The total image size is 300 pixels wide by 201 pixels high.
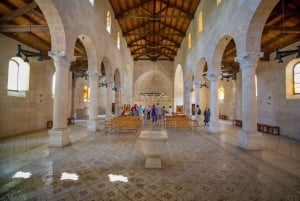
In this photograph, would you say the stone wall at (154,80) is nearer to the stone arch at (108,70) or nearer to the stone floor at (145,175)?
the stone arch at (108,70)

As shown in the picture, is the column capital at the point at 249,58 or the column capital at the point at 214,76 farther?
the column capital at the point at 214,76

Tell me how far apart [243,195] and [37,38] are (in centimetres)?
1232

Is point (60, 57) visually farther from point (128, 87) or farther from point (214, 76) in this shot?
point (128, 87)

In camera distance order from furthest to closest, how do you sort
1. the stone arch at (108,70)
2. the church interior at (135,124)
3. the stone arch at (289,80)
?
the stone arch at (108,70) < the stone arch at (289,80) < the church interior at (135,124)

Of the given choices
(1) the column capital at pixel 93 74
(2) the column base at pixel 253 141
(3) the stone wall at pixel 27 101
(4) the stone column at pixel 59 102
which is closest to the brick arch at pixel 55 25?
(4) the stone column at pixel 59 102

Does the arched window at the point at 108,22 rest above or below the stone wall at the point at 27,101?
above

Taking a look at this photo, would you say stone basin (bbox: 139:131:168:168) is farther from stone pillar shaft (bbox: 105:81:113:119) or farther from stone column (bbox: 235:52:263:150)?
stone pillar shaft (bbox: 105:81:113:119)

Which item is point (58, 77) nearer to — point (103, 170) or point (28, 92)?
point (103, 170)

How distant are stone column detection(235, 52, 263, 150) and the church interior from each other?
0.12ft

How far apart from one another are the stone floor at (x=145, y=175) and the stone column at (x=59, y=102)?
66 centimetres

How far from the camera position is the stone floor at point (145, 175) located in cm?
338

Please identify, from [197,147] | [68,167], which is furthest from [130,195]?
[197,147]

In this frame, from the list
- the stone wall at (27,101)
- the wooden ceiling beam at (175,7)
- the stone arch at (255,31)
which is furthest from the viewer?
the wooden ceiling beam at (175,7)

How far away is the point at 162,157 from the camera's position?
18.9ft
